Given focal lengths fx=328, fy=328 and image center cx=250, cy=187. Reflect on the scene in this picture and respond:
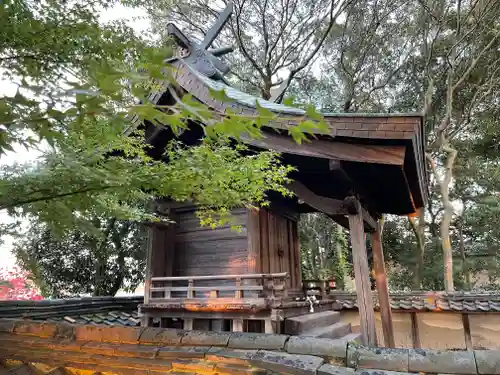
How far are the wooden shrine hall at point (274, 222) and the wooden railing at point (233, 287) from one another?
0.06 feet

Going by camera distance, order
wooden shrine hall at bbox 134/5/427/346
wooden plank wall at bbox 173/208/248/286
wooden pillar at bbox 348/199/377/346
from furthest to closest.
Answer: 1. wooden plank wall at bbox 173/208/248/286
2. wooden pillar at bbox 348/199/377/346
3. wooden shrine hall at bbox 134/5/427/346

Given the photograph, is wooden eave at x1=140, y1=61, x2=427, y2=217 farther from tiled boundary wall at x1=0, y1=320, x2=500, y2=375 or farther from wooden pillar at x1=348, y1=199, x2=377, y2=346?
tiled boundary wall at x1=0, y1=320, x2=500, y2=375

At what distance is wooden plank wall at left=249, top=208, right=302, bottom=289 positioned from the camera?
5.64 m

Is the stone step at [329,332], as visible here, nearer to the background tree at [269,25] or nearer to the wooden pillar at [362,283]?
the wooden pillar at [362,283]

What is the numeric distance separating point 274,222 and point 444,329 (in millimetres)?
7243

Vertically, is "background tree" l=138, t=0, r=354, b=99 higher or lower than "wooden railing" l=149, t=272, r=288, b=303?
higher

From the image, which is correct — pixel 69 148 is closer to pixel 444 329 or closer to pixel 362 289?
pixel 362 289

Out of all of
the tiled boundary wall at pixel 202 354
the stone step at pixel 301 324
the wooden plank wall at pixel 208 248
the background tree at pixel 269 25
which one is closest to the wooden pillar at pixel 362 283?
the stone step at pixel 301 324

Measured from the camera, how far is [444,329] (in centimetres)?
984

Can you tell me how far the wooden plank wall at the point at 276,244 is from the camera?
18.5ft

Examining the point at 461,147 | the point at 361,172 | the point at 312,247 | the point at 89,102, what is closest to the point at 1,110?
the point at 89,102

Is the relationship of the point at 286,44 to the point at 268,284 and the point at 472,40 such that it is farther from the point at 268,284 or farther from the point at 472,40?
the point at 268,284

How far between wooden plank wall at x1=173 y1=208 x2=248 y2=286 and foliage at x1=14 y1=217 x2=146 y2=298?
18.7 ft

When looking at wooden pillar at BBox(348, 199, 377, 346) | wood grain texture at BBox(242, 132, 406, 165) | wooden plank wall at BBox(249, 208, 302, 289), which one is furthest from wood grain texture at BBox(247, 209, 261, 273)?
wooden pillar at BBox(348, 199, 377, 346)
